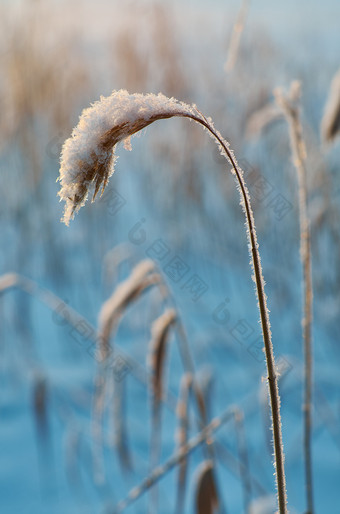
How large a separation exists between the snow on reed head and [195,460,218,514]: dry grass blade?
62 cm

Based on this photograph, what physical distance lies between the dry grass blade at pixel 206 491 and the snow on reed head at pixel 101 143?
622 millimetres

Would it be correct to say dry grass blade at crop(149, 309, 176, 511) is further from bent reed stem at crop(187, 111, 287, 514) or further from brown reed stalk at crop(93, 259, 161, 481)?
bent reed stem at crop(187, 111, 287, 514)

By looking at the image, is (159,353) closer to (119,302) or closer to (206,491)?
(119,302)

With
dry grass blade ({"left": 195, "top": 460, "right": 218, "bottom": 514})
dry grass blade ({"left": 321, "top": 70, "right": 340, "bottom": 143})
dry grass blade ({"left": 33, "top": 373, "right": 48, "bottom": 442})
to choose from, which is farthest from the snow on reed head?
dry grass blade ({"left": 33, "top": 373, "right": 48, "bottom": 442})

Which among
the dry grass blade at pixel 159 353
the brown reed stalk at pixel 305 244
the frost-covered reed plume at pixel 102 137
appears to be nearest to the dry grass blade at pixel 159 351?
the dry grass blade at pixel 159 353

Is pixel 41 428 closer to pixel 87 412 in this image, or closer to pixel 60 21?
pixel 87 412

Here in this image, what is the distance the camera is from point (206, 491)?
0.89 meters

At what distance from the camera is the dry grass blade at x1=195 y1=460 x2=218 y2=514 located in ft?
2.92

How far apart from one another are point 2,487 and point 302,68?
9.31 feet

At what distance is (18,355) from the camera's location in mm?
2445

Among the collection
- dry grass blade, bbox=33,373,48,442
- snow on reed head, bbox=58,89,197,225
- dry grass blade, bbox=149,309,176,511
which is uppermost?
dry grass blade, bbox=33,373,48,442

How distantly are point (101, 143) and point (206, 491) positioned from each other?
66 cm

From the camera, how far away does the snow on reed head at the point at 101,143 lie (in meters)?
0.38

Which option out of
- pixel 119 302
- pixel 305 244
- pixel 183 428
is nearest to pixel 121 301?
pixel 119 302
